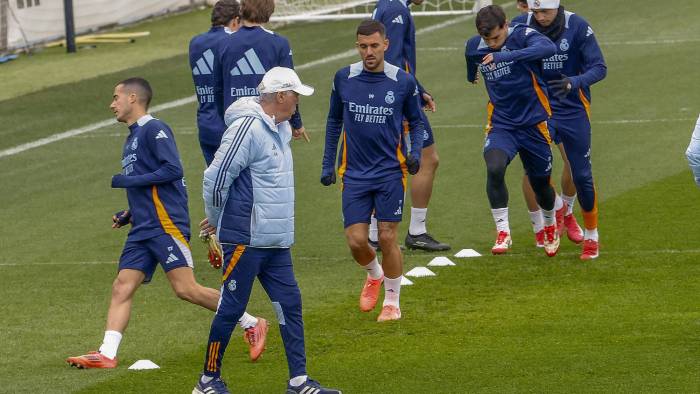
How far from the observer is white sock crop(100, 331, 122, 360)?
10.8m

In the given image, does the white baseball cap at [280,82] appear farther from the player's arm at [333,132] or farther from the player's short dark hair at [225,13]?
the player's short dark hair at [225,13]

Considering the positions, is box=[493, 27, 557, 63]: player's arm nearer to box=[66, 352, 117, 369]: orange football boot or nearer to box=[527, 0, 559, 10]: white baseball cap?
box=[527, 0, 559, 10]: white baseball cap

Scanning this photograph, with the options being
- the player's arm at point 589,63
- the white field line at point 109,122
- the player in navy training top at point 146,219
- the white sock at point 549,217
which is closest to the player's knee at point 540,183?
the white sock at point 549,217

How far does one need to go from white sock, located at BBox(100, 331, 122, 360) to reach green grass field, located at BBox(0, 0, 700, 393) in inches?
5.0

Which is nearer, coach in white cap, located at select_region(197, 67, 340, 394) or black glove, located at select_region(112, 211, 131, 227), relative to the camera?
coach in white cap, located at select_region(197, 67, 340, 394)

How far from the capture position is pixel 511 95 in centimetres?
1367

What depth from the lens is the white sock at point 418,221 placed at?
14.6m

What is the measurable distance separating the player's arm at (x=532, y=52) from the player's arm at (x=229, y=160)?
4369 millimetres

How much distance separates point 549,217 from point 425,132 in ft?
4.85

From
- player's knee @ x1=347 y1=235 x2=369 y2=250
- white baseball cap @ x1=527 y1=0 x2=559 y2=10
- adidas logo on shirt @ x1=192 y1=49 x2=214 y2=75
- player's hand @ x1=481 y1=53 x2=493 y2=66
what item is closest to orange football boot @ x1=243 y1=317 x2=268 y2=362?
player's knee @ x1=347 y1=235 x2=369 y2=250

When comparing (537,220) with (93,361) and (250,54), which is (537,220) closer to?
(250,54)

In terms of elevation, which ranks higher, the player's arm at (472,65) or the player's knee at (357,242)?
the player's arm at (472,65)

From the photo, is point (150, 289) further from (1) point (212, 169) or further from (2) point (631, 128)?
(2) point (631, 128)

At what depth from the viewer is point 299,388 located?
31.6ft
